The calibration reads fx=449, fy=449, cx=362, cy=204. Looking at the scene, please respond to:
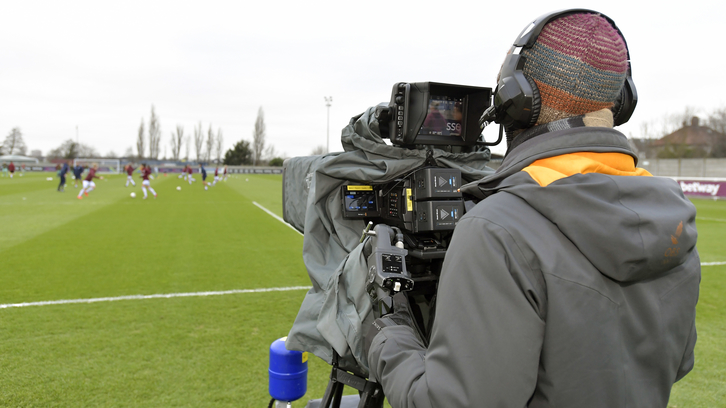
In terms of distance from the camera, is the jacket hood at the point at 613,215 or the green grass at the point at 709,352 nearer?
the jacket hood at the point at 613,215


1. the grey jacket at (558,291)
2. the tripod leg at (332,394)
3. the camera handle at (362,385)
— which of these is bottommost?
the tripod leg at (332,394)

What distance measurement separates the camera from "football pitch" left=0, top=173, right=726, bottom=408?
3469 mm

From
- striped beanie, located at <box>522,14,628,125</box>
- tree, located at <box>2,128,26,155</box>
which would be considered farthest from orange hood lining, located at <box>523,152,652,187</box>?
tree, located at <box>2,128,26,155</box>

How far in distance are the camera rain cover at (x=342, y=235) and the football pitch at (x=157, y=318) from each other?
156 centimetres

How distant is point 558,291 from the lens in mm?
958

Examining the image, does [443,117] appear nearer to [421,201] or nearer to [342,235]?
[421,201]

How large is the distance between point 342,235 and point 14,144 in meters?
114

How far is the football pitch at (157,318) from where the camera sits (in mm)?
3469

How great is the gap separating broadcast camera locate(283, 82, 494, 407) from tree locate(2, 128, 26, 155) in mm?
113167

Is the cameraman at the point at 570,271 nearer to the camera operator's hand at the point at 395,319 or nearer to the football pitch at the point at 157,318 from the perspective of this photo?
the camera operator's hand at the point at 395,319

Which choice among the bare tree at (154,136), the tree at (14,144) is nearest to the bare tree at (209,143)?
the bare tree at (154,136)

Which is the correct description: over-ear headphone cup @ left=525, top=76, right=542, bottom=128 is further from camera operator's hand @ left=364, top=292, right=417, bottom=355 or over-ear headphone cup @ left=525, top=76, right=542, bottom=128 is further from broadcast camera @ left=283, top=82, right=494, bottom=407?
broadcast camera @ left=283, top=82, right=494, bottom=407

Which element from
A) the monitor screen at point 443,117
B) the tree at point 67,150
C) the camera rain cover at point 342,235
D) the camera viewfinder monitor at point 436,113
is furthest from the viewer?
the tree at point 67,150

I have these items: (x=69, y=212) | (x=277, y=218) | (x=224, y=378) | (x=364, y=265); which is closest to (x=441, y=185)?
(x=364, y=265)
